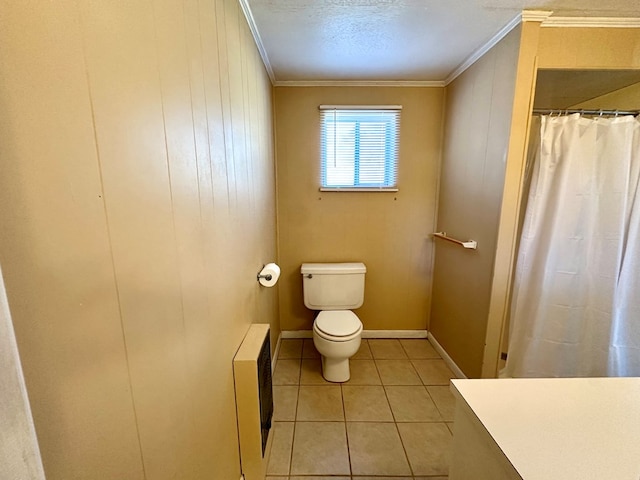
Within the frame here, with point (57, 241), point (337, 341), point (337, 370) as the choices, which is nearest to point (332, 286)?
point (337, 341)

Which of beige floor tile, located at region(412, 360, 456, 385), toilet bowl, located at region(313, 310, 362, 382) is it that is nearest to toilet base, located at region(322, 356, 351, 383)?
toilet bowl, located at region(313, 310, 362, 382)

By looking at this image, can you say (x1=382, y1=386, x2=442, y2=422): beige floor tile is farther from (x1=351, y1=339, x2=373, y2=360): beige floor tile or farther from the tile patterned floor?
(x1=351, y1=339, x2=373, y2=360): beige floor tile

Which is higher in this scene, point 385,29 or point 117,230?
point 385,29

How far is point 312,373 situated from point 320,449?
0.67m

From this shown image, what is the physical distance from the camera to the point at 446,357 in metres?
2.32

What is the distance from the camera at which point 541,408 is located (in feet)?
2.56

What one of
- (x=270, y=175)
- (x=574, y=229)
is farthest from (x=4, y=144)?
(x=574, y=229)

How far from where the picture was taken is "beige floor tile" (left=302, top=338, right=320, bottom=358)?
246 centimetres

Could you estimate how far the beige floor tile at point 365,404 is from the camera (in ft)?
5.84

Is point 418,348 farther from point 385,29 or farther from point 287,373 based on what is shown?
point 385,29

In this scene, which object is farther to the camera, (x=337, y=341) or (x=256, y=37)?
(x=337, y=341)

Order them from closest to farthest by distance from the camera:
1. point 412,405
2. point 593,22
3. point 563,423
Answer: point 563,423 → point 593,22 → point 412,405

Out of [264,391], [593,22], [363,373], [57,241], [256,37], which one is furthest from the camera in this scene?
[363,373]

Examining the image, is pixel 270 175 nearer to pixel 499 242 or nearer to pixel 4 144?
pixel 499 242
